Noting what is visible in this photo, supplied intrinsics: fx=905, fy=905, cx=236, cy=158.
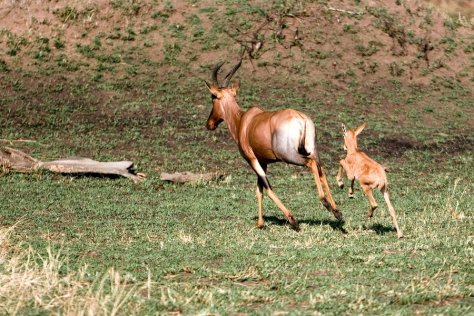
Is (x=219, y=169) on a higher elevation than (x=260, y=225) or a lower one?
lower

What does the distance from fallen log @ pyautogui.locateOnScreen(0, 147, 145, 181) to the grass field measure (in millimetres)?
211

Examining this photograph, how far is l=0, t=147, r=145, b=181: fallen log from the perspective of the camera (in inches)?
722

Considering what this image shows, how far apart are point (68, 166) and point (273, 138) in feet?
23.4

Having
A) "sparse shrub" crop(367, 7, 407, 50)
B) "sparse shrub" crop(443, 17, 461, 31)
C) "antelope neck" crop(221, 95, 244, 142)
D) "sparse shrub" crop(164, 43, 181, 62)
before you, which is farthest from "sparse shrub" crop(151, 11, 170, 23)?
"antelope neck" crop(221, 95, 244, 142)

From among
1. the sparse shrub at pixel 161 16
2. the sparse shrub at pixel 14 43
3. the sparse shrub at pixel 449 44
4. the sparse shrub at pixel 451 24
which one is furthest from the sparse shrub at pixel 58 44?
the sparse shrub at pixel 451 24

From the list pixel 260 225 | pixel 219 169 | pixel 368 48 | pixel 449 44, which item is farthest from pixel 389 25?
pixel 260 225

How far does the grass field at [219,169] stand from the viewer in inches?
318

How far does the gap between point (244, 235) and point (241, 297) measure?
14.0 feet

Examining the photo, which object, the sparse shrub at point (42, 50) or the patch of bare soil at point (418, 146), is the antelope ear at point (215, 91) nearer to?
the patch of bare soil at point (418, 146)

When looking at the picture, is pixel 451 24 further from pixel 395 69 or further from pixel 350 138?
pixel 350 138

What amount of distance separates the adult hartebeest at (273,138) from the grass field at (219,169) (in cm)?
60

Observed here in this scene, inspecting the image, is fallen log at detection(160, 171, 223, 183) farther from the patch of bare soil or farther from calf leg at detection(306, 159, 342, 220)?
calf leg at detection(306, 159, 342, 220)

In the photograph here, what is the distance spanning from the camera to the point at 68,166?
18.4m

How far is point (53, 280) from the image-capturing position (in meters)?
7.96
